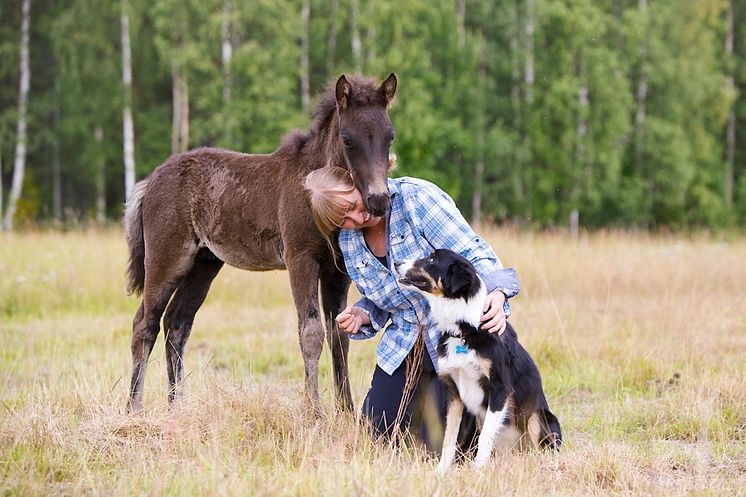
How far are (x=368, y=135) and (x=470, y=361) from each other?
1.37 metres

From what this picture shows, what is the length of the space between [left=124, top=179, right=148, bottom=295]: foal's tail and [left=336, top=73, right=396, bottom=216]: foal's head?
2.04 metres

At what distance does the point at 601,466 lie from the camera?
4.01m

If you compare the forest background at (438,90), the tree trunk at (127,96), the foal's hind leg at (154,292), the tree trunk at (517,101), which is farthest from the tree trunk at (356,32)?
the foal's hind leg at (154,292)

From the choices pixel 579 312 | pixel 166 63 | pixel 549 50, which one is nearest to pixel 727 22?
pixel 549 50

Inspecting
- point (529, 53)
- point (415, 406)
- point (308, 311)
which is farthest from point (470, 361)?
point (529, 53)

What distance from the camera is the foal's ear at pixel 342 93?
4.52 metres

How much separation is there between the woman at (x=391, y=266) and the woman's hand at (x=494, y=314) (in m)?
0.21

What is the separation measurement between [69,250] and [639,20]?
18.5 m

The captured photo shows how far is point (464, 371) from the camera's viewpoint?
13.9 feet

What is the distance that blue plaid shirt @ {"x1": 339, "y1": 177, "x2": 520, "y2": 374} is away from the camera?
4504mm

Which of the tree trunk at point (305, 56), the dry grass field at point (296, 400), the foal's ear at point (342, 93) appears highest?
the tree trunk at point (305, 56)

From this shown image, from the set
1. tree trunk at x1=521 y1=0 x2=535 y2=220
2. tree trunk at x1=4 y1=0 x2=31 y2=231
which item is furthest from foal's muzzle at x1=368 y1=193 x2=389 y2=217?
tree trunk at x1=4 y1=0 x2=31 y2=231

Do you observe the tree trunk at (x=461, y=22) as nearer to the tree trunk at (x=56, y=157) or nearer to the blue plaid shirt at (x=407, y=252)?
the tree trunk at (x=56, y=157)

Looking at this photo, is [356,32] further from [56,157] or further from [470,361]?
[470,361]
